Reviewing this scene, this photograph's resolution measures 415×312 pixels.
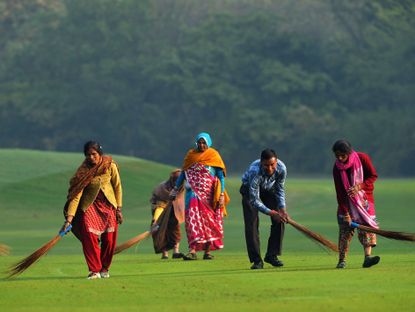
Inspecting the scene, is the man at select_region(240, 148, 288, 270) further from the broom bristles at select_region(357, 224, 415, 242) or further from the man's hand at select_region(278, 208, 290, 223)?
the broom bristles at select_region(357, 224, 415, 242)

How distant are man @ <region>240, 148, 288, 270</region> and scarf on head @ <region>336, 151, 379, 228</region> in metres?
0.88

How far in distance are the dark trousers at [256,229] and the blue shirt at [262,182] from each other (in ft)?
0.30

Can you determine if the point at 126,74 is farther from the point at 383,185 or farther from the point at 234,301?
the point at 234,301

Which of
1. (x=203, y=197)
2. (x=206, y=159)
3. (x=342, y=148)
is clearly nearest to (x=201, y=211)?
(x=203, y=197)

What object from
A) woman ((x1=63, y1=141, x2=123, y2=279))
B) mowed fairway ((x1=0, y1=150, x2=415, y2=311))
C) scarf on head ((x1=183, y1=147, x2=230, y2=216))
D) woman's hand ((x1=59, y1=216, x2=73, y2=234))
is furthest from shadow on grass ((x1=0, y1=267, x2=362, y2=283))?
scarf on head ((x1=183, y1=147, x2=230, y2=216))

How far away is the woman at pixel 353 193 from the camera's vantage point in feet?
52.1

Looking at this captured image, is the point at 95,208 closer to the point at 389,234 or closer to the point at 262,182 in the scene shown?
the point at 262,182

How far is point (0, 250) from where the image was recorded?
Answer: 52.5 feet

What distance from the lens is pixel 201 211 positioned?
19.5 metres

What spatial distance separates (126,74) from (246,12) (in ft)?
33.3

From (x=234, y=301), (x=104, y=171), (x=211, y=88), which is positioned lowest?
(x=234, y=301)

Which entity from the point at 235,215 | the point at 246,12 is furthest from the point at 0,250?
the point at 246,12

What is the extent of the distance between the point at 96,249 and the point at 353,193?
2843 millimetres

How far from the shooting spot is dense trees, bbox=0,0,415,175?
79.5m
